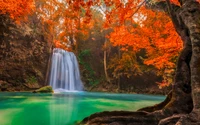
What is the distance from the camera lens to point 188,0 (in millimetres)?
2678

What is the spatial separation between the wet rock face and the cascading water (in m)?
1.09

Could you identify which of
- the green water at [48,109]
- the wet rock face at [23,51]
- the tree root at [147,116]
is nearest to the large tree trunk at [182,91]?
the tree root at [147,116]

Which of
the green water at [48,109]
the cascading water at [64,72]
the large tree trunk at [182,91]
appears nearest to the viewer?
the large tree trunk at [182,91]

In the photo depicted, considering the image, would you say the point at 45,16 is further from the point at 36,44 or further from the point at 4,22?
the point at 4,22

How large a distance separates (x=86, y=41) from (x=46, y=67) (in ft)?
23.8

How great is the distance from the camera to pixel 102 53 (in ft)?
64.1

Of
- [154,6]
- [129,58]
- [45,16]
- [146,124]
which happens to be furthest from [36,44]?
[146,124]

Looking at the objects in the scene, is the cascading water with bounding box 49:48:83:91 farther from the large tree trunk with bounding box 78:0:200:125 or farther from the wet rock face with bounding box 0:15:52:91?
the large tree trunk with bounding box 78:0:200:125

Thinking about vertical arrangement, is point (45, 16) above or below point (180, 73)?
above

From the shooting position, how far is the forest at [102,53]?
282 cm

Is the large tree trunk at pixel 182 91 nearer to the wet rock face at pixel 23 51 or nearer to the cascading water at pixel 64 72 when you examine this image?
the wet rock face at pixel 23 51

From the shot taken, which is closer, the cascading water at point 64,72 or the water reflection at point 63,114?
the water reflection at point 63,114

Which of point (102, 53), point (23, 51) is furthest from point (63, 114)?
point (102, 53)

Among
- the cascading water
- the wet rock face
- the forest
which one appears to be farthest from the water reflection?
the cascading water
